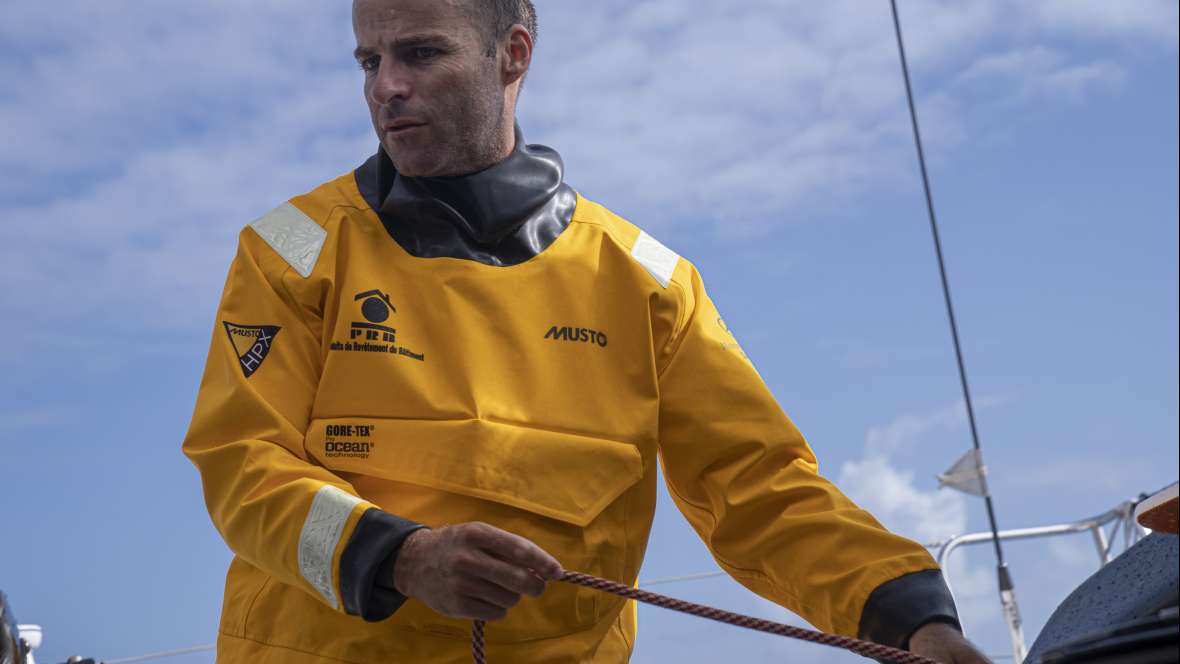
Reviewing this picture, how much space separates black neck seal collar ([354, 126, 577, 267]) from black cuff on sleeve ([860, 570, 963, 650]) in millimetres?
677

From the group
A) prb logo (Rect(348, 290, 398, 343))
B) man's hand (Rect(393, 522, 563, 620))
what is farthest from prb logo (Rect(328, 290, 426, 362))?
man's hand (Rect(393, 522, 563, 620))

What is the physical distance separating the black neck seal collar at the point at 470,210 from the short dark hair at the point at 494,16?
184 mm

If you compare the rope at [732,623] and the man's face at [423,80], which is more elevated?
the man's face at [423,80]

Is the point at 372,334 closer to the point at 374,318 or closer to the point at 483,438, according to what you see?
the point at 374,318

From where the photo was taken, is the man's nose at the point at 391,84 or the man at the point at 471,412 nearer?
the man at the point at 471,412

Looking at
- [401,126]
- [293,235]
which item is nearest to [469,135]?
[401,126]

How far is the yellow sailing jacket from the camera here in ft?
5.22

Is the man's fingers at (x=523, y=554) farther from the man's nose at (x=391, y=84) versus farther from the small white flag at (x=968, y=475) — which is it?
the small white flag at (x=968, y=475)

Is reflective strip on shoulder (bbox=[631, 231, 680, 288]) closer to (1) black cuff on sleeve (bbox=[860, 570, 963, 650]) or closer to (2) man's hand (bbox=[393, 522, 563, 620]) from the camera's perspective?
(1) black cuff on sleeve (bbox=[860, 570, 963, 650])

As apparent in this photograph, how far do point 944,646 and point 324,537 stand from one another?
0.77m

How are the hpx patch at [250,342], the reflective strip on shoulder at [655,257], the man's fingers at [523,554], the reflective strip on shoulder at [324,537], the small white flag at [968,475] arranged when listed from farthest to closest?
the small white flag at [968,475] → the reflective strip on shoulder at [655,257] → the hpx patch at [250,342] → the reflective strip on shoulder at [324,537] → the man's fingers at [523,554]

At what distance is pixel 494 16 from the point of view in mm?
1930

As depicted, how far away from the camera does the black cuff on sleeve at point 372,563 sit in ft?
4.64

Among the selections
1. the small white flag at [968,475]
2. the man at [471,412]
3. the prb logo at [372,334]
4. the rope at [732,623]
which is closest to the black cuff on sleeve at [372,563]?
the man at [471,412]
